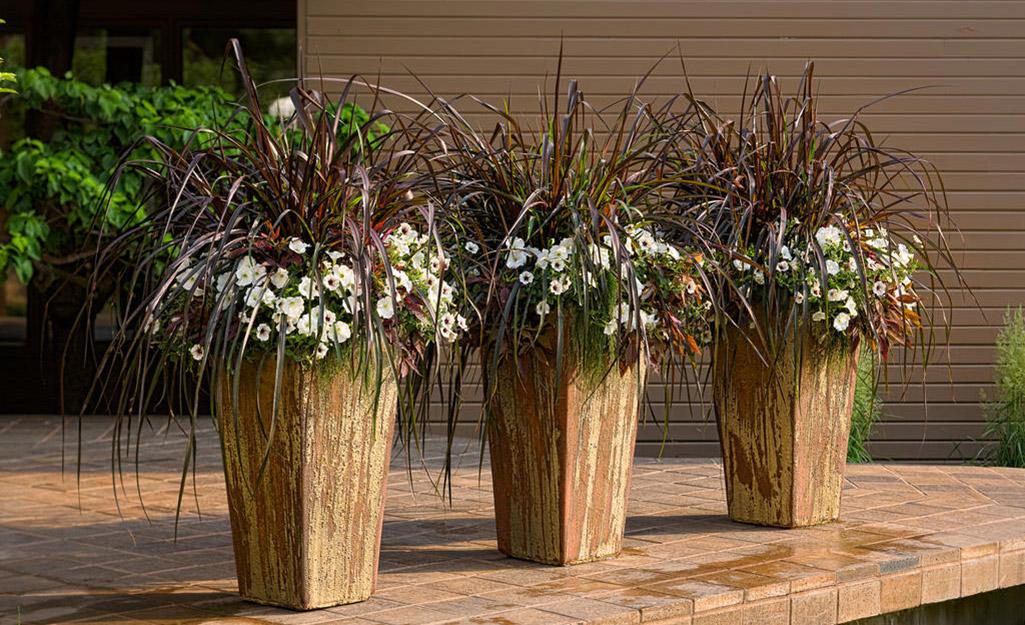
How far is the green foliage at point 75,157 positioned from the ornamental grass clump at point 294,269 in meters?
3.77

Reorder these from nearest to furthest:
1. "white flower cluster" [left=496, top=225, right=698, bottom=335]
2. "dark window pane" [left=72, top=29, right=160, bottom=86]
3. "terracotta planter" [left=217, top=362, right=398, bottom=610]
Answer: "terracotta planter" [left=217, top=362, right=398, bottom=610], "white flower cluster" [left=496, top=225, right=698, bottom=335], "dark window pane" [left=72, top=29, right=160, bottom=86]

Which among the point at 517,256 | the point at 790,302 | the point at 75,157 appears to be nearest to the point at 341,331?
the point at 517,256

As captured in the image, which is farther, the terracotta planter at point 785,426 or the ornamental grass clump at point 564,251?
the terracotta planter at point 785,426

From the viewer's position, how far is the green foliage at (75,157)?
697cm

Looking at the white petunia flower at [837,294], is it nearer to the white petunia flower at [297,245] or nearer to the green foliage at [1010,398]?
the white petunia flower at [297,245]

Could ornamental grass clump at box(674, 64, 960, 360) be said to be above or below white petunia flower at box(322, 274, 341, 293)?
above

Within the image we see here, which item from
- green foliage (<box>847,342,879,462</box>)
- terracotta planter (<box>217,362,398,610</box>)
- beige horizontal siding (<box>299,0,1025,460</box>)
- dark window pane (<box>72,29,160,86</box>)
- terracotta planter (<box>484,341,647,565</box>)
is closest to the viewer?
terracotta planter (<box>217,362,398,610</box>)

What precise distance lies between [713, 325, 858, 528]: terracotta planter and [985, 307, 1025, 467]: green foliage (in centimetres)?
314

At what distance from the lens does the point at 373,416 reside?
322 cm

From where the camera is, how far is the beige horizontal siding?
23.7 ft

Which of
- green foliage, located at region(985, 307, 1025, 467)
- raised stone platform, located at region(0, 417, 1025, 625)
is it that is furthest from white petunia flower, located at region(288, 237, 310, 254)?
green foliage, located at region(985, 307, 1025, 467)

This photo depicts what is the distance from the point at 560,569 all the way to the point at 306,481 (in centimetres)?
90

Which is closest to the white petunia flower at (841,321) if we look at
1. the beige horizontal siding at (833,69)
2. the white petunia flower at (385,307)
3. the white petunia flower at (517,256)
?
the white petunia flower at (517,256)

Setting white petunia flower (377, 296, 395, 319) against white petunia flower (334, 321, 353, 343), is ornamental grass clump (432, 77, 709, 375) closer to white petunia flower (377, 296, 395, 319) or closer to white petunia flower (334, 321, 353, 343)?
white petunia flower (377, 296, 395, 319)
